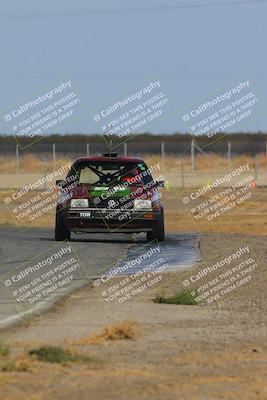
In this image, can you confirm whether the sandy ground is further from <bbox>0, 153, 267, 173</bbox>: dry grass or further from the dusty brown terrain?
<bbox>0, 153, 267, 173</bbox>: dry grass

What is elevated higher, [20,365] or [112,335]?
[20,365]

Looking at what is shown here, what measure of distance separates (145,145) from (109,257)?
69584 millimetres

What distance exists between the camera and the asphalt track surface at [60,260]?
16250 millimetres

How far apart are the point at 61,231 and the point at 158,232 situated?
1.96 meters

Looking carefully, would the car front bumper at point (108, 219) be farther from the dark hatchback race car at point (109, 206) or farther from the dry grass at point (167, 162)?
the dry grass at point (167, 162)

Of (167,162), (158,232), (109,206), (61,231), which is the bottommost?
(167,162)

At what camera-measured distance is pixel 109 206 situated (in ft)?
85.3

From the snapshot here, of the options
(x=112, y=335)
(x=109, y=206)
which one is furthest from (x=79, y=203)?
(x=112, y=335)

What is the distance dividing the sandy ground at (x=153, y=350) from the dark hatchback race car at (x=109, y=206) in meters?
8.70

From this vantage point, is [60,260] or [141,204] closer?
[60,260]

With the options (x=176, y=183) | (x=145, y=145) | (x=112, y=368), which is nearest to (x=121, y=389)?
(x=112, y=368)

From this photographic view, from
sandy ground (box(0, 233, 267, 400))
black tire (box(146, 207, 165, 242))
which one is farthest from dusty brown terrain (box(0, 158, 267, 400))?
black tire (box(146, 207, 165, 242))

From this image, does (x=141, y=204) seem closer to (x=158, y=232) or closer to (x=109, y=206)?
(x=109, y=206)

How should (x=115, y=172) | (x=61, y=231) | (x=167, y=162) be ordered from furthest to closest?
(x=167, y=162) → (x=115, y=172) → (x=61, y=231)
